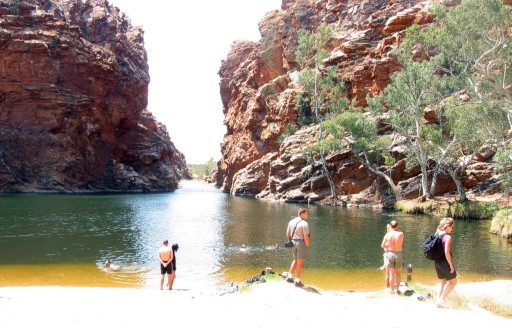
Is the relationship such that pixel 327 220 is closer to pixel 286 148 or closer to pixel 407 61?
pixel 407 61

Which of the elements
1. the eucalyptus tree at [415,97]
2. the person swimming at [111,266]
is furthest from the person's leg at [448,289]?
the eucalyptus tree at [415,97]

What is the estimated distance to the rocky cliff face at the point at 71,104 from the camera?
85500 millimetres

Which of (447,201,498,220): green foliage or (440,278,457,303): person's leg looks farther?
(447,201,498,220): green foliage

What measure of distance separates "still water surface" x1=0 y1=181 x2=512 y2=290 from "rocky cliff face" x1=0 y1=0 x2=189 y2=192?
172ft

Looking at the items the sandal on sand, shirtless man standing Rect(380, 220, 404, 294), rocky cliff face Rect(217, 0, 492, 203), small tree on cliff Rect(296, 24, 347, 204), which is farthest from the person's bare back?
small tree on cliff Rect(296, 24, 347, 204)

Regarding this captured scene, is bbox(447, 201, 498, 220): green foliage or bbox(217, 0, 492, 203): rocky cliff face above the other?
bbox(217, 0, 492, 203): rocky cliff face

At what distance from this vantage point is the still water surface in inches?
711

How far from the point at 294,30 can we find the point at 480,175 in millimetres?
57591

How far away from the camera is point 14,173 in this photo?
82.1 meters

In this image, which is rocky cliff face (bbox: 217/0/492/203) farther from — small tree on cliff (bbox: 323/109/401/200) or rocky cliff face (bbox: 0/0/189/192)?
rocky cliff face (bbox: 0/0/189/192)

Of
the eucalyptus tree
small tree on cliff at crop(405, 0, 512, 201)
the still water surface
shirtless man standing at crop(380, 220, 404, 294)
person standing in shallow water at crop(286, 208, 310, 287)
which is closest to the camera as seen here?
person standing in shallow water at crop(286, 208, 310, 287)

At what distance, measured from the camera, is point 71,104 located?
91.2 m

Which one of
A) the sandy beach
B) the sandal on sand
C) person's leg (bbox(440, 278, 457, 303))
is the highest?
person's leg (bbox(440, 278, 457, 303))

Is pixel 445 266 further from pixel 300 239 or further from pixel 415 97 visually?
pixel 415 97
